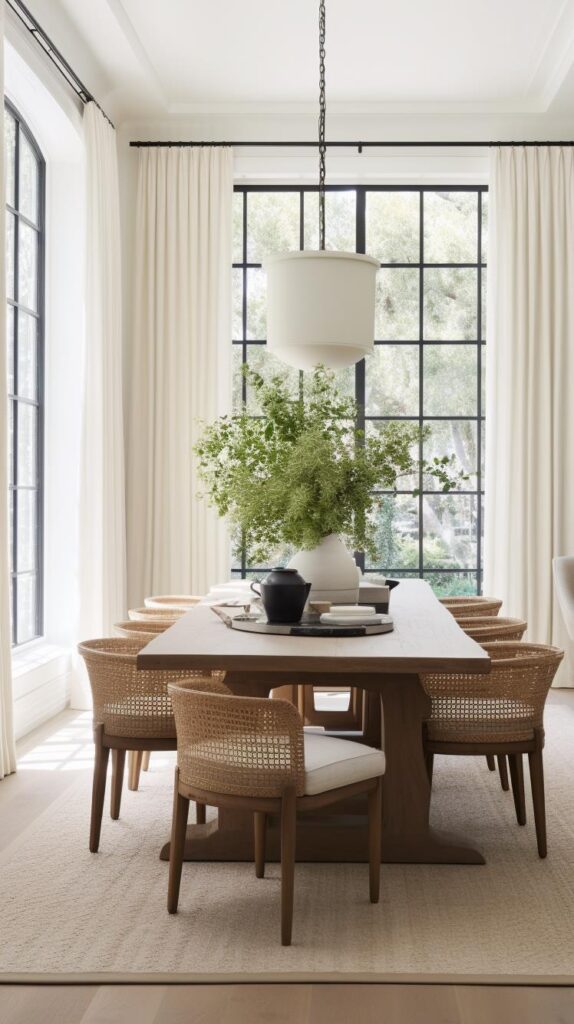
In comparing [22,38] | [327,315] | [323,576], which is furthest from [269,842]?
[22,38]

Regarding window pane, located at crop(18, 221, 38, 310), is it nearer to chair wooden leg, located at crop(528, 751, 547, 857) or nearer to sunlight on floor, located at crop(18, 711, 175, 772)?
sunlight on floor, located at crop(18, 711, 175, 772)

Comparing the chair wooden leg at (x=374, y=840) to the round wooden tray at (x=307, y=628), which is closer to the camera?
→ the chair wooden leg at (x=374, y=840)

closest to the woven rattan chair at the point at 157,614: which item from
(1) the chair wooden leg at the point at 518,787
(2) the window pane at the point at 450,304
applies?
(1) the chair wooden leg at the point at 518,787

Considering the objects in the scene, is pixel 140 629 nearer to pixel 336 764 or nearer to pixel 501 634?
pixel 501 634

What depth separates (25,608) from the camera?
5816 mm

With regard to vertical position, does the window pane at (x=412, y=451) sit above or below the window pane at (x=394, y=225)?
below

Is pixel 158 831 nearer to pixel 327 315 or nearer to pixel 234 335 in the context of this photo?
pixel 327 315

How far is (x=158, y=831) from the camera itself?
3.65 m

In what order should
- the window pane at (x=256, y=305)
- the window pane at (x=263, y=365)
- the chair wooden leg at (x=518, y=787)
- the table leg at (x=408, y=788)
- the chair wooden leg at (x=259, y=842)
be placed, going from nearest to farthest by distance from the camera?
the chair wooden leg at (x=259, y=842) → the table leg at (x=408, y=788) → the chair wooden leg at (x=518, y=787) → the window pane at (x=263, y=365) → the window pane at (x=256, y=305)

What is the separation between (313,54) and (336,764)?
4521 millimetres

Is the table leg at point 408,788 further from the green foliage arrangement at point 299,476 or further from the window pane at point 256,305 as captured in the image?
the window pane at point 256,305

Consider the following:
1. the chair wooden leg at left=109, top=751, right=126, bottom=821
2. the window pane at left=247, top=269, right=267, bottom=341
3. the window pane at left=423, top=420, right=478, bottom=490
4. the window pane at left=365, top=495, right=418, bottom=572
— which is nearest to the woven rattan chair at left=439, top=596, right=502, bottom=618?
the chair wooden leg at left=109, top=751, right=126, bottom=821

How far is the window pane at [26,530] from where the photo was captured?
5.71 metres

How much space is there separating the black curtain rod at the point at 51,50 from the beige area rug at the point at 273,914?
11.6 ft
